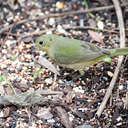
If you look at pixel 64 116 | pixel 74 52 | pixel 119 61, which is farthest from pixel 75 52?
pixel 64 116

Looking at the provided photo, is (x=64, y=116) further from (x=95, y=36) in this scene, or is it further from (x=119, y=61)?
(x=95, y=36)

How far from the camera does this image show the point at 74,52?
4.50 meters

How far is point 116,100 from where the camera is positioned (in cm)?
430

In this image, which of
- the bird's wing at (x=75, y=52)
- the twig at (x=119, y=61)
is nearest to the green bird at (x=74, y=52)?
the bird's wing at (x=75, y=52)

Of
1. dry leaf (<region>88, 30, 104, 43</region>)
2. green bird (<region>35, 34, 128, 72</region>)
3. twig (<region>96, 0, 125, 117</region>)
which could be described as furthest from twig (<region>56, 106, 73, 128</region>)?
dry leaf (<region>88, 30, 104, 43</region>)

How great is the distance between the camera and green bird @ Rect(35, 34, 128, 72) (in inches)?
173

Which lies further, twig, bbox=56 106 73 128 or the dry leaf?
the dry leaf

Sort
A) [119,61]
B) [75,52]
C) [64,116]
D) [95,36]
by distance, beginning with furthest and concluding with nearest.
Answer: [95,36] < [119,61] < [75,52] < [64,116]

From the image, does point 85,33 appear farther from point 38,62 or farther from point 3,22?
point 3,22

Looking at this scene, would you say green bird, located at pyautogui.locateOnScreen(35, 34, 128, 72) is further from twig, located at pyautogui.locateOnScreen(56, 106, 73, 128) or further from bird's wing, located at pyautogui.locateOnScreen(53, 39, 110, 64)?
twig, located at pyautogui.locateOnScreen(56, 106, 73, 128)

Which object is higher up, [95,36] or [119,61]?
[95,36]

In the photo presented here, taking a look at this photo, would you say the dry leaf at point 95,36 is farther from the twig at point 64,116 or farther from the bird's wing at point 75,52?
the twig at point 64,116

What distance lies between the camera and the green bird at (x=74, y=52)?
438 cm

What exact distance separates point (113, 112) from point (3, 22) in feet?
9.11
